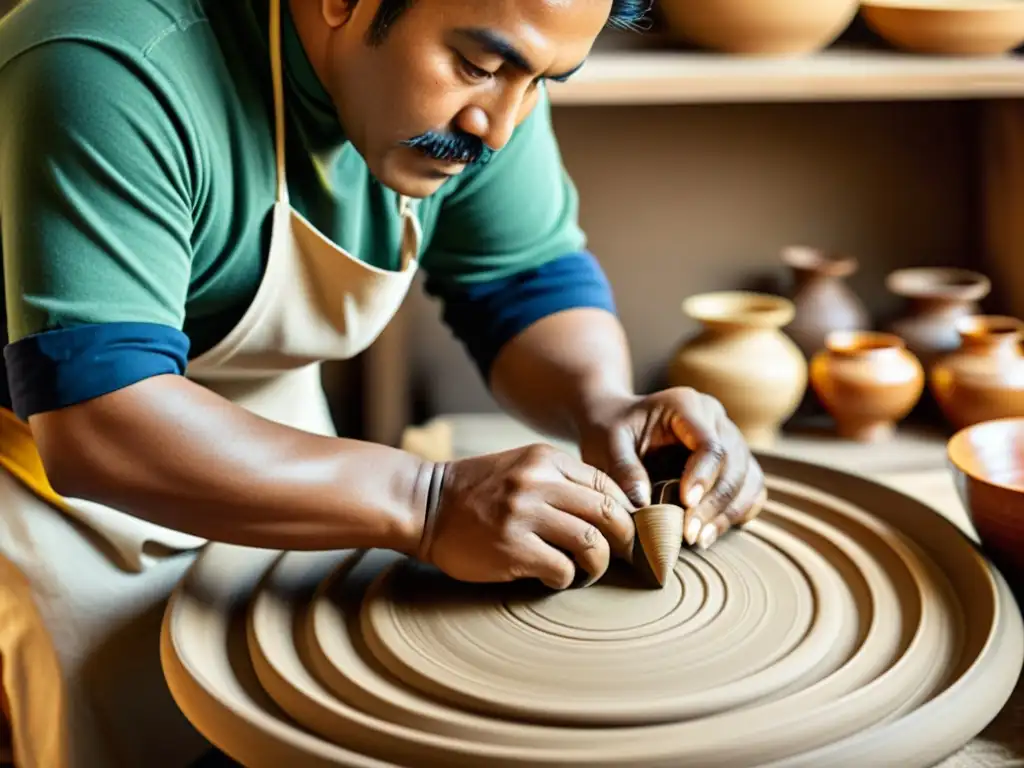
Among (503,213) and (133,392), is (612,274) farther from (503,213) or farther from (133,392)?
(133,392)

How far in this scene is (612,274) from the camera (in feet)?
7.28

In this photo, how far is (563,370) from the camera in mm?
1357

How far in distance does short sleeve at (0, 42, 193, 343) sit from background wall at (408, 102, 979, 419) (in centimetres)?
115

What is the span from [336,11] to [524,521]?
1.39 feet

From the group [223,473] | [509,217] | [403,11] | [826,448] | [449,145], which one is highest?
[403,11]

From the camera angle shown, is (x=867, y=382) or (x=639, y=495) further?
(x=867, y=382)

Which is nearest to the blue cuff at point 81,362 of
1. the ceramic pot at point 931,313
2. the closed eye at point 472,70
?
the closed eye at point 472,70

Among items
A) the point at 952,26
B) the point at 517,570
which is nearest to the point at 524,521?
the point at 517,570

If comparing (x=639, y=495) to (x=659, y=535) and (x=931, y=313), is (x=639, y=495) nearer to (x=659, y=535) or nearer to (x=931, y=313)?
(x=659, y=535)

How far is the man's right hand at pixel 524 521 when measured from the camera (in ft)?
3.34

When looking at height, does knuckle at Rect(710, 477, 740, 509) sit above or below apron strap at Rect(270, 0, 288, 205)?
below

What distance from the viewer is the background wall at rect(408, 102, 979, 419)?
2.15 meters

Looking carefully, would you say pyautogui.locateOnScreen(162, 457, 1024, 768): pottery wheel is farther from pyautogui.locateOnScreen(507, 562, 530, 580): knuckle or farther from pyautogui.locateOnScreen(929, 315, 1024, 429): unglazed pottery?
pyautogui.locateOnScreen(929, 315, 1024, 429): unglazed pottery

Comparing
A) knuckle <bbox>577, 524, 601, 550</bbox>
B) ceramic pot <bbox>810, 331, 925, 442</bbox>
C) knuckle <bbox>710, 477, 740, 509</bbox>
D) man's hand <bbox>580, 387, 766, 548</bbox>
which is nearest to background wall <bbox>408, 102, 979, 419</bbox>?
ceramic pot <bbox>810, 331, 925, 442</bbox>
